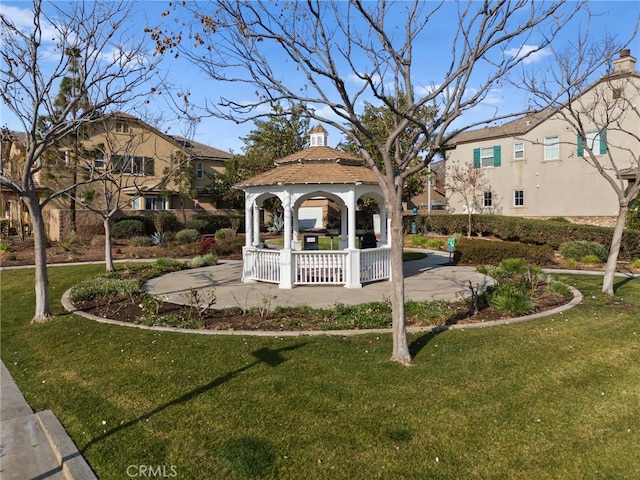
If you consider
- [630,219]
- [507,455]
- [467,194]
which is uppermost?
[467,194]

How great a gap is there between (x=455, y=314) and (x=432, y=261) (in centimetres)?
932

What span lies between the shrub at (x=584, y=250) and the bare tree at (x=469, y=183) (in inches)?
568

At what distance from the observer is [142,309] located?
8922mm

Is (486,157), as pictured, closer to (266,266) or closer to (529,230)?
(529,230)

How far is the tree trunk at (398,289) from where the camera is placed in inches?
230

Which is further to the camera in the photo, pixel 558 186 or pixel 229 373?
pixel 558 186

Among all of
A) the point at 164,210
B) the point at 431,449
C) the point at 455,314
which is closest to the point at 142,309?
the point at 455,314

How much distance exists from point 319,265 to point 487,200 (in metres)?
24.6

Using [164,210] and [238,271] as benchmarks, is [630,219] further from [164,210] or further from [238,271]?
[164,210]

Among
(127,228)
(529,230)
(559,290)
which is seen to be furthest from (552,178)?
(127,228)

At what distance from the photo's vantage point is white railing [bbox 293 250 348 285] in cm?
1181

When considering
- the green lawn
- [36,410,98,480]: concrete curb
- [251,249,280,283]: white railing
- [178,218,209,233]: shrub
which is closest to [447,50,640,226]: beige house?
[178,218,209,233]: shrub

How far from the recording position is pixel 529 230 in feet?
70.3

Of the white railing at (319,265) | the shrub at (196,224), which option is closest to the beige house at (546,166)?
the shrub at (196,224)
